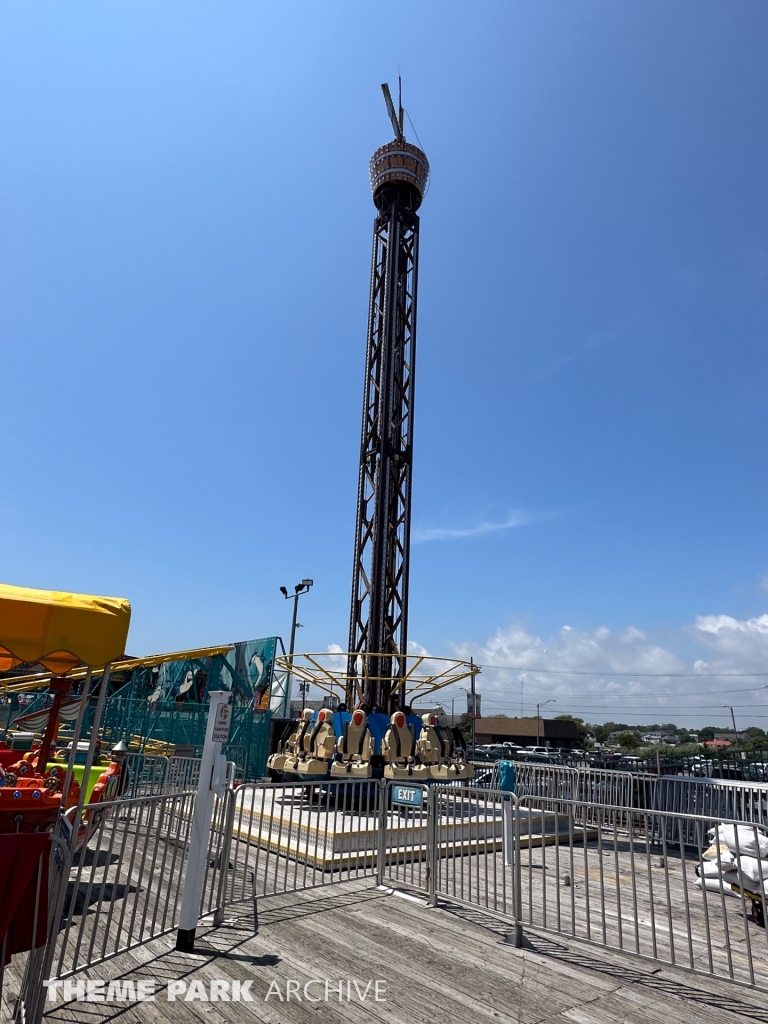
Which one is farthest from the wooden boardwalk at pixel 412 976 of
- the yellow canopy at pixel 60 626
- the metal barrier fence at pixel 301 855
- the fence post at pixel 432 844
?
the yellow canopy at pixel 60 626

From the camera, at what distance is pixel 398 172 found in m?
25.7

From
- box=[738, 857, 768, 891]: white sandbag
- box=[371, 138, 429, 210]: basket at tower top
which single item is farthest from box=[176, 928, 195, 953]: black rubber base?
box=[371, 138, 429, 210]: basket at tower top

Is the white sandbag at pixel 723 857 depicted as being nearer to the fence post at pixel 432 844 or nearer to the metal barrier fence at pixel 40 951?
the fence post at pixel 432 844

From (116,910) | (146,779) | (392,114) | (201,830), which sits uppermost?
(392,114)

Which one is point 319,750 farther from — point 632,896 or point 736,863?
point 736,863

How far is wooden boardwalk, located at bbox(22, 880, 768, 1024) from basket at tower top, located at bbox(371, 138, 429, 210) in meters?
26.3

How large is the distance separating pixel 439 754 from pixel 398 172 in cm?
2290

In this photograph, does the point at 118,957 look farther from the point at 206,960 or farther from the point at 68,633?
the point at 68,633

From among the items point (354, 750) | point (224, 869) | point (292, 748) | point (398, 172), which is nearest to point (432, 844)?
point (224, 869)

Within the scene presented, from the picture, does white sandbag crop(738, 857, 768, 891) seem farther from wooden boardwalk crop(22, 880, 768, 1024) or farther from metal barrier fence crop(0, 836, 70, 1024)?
metal barrier fence crop(0, 836, 70, 1024)

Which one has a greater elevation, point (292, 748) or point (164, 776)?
point (292, 748)

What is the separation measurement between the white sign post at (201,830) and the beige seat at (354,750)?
8462 mm

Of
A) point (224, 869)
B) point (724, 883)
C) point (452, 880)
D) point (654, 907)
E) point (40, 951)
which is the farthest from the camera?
point (724, 883)

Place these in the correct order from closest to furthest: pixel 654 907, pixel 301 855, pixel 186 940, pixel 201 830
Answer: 1. pixel 186 940
2. pixel 201 830
3. pixel 654 907
4. pixel 301 855
